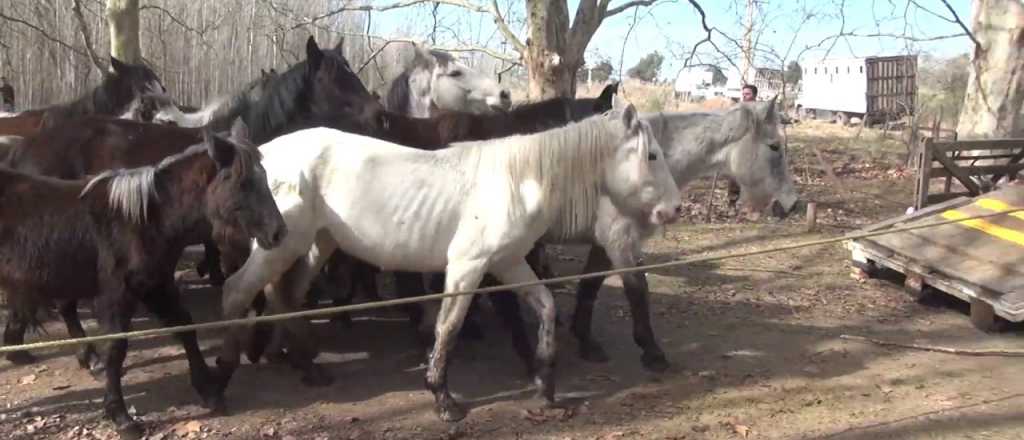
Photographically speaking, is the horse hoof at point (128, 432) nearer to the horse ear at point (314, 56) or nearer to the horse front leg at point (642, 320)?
the horse ear at point (314, 56)

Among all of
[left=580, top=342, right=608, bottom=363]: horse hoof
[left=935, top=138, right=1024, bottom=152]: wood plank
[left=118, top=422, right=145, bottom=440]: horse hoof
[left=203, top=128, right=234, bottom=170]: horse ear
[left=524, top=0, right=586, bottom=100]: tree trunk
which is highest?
[left=524, top=0, right=586, bottom=100]: tree trunk

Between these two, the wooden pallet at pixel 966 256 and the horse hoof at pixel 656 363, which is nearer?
the horse hoof at pixel 656 363

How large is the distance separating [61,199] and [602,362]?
11.5 ft

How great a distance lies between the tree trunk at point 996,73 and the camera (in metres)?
11.2

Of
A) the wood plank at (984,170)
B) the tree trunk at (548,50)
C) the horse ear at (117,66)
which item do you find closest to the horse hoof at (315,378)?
the horse ear at (117,66)

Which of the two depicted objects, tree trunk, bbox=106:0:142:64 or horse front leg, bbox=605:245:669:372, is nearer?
horse front leg, bbox=605:245:669:372

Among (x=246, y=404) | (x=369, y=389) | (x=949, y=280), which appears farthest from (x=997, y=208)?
(x=246, y=404)

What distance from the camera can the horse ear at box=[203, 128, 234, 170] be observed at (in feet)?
13.1

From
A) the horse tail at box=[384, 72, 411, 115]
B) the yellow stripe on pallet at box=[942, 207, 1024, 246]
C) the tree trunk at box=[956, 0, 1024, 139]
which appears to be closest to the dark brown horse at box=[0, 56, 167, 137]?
the horse tail at box=[384, 72, 411, 115]

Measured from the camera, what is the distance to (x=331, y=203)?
177 inches

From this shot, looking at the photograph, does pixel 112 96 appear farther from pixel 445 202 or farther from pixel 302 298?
pixel 445 202

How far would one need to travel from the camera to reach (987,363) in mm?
5562

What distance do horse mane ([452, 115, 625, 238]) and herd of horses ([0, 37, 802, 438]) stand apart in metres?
0.01

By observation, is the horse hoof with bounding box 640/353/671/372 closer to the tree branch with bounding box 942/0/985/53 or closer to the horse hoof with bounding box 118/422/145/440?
the horse hoof with bounding box 118/422/145/440
